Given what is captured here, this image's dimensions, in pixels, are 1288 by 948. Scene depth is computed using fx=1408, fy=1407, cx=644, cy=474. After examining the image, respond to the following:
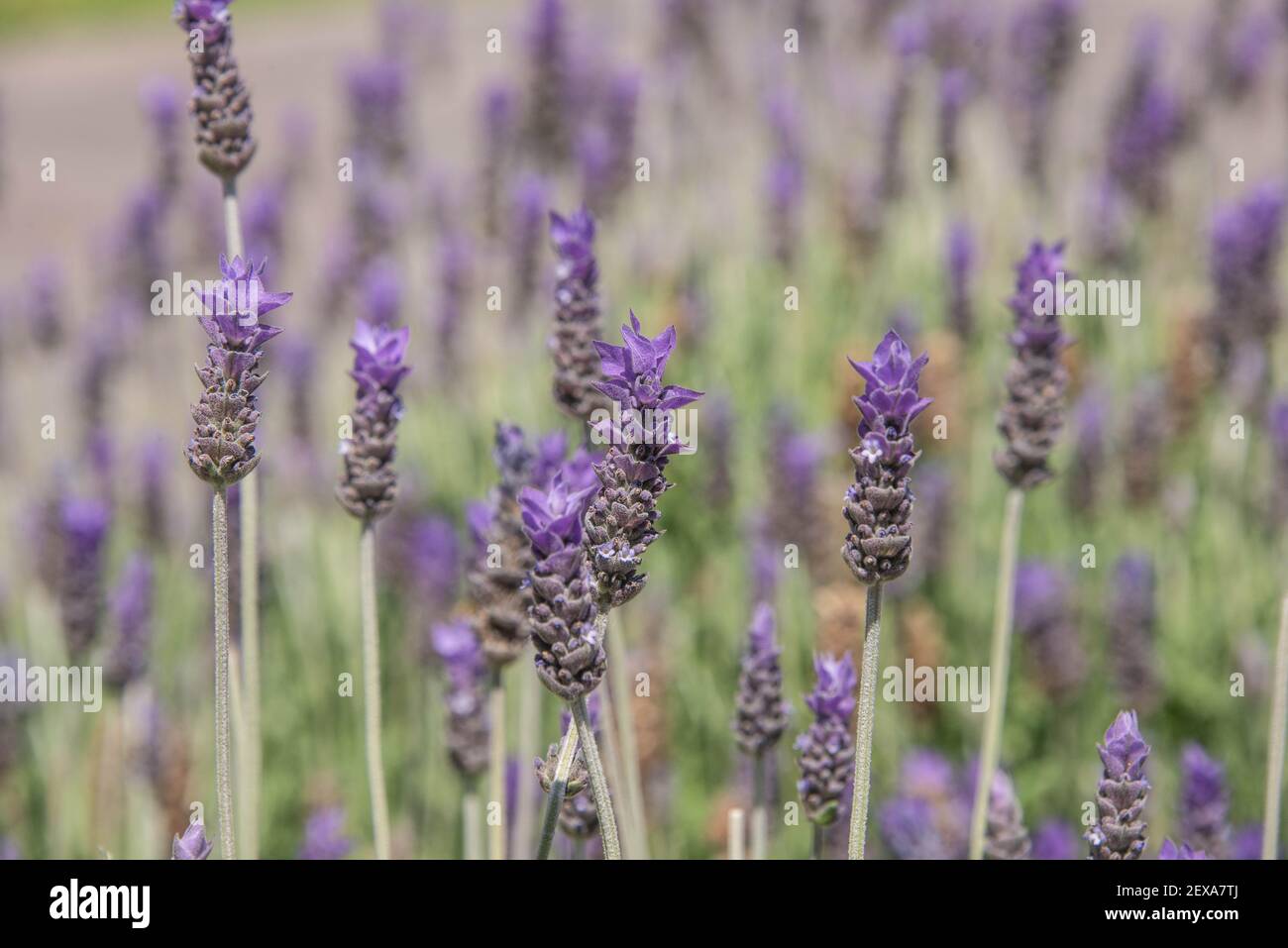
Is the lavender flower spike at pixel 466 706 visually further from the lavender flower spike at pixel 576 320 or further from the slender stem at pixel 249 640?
the lavender flower spike at pixel 576 320

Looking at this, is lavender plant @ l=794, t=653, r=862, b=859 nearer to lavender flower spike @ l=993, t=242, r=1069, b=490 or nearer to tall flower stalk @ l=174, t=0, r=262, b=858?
lavender flower spike @ l=993, t=242, r=1069, b=490

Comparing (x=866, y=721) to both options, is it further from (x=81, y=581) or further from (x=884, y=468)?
(x=81, y=581)

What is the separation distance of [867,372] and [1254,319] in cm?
310

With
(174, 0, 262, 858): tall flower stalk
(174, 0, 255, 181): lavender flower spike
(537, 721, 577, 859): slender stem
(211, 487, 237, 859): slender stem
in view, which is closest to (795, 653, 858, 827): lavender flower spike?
(537, 721, 577, 859): slender stem

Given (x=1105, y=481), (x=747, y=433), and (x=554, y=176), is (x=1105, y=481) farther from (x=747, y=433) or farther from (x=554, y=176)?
(x=554, y=176)

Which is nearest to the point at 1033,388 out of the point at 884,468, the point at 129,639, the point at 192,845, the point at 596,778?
the point at 884,468

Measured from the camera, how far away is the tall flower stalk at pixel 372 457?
2.34 m

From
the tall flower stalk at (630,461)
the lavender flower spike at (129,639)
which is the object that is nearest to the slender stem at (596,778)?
the tall flower stalk at (630,461)

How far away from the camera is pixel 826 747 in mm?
2305

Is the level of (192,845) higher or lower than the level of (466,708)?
lower

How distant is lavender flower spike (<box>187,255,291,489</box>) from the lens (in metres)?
1.97

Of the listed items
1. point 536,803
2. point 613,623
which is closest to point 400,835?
point 536,803

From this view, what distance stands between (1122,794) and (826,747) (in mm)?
491

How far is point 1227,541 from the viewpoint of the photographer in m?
4.85
